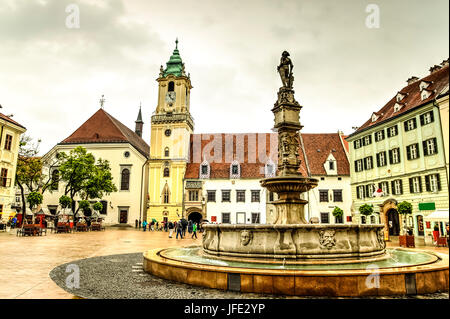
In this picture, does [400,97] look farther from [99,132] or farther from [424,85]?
[99,132]

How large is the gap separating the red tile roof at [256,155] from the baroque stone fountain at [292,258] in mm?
32757

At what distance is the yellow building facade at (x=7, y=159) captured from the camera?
3014 cm

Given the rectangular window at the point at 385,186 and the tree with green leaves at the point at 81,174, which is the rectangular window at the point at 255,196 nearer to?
the rectangular window at the point at 385,186

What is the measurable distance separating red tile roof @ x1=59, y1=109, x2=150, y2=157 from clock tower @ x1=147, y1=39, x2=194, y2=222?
4191mm

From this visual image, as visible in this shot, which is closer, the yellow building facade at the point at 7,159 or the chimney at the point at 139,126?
the yellow building facade at the point at 7,159

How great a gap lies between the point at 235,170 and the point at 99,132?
71.9 ft

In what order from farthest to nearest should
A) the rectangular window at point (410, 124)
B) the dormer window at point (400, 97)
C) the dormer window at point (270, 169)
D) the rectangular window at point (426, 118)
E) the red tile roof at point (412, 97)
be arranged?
the dormer window at point (270, 169), the dormer window at point (400, 97), the rectangular window at point (410, 124), the red tile roof at point (412, 97), the rectangular window at point (426, 118)

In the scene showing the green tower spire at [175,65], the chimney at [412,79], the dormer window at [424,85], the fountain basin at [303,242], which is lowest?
the fountain basin at [303,242]

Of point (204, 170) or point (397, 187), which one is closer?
point (397, 187)

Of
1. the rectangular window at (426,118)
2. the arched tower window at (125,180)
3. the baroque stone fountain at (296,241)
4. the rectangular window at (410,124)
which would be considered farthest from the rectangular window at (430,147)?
the arched tower window at (125,180)

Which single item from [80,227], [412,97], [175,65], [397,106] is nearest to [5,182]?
[80,227]

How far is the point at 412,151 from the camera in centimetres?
2744

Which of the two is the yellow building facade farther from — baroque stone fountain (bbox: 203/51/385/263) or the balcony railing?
baroque stone fountain (bbox: 203/51/385/263)
